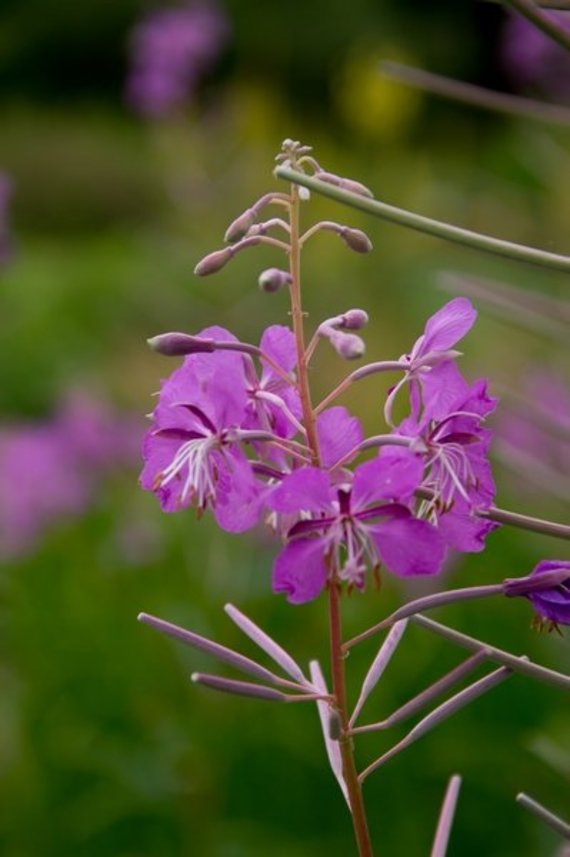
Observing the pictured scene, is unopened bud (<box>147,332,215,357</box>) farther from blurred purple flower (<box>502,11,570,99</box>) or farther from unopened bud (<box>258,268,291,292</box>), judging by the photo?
blurred purple flower (<box>502,11,570,99</box>)

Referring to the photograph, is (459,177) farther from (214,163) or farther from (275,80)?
(275,80)

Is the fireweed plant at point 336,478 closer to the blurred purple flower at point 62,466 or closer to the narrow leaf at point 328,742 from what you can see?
the narrow leaf at point 328,742

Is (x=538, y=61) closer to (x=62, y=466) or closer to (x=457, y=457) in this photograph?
(x=62, y=466)

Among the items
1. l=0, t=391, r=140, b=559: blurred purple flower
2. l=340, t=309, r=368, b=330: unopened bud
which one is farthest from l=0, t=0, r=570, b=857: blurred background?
l=340, t=309, r=368, b=330: unopened bud

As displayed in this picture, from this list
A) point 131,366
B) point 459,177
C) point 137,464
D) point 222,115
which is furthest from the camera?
point 459,177

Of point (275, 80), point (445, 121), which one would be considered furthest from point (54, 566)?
point (275, 80)

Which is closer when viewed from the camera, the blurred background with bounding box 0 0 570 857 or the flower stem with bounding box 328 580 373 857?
the flower stem with bounding box 328 580 373 857
